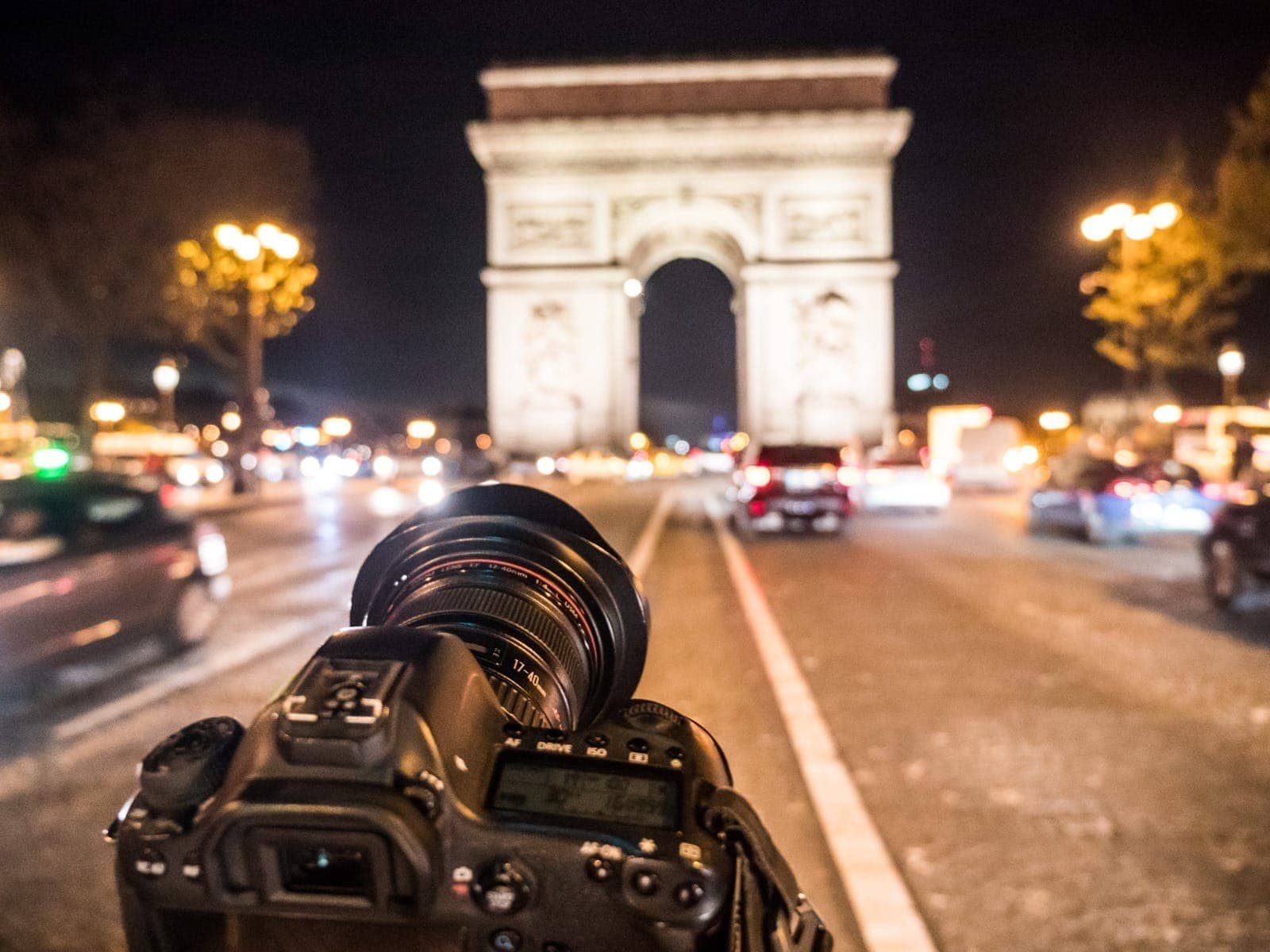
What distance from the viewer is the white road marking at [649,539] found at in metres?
13.8

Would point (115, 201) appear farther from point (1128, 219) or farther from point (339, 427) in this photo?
point (339, 427)

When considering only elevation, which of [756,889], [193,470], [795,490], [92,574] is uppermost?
Result: [756,889]

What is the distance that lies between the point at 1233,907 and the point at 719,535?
15.2 m

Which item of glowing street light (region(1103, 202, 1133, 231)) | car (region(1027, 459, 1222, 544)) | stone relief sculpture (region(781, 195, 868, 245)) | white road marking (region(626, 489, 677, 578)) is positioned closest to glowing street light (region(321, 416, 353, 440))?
stone relief sculpture (region(781, 195, 868, 245))

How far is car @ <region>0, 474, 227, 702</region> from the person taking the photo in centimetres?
673

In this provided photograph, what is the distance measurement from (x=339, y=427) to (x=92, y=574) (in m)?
63.5

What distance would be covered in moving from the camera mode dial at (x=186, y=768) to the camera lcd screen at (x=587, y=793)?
0.92ft

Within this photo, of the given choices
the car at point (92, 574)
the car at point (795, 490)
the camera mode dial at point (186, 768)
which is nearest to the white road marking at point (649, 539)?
the car at point (795, 490)

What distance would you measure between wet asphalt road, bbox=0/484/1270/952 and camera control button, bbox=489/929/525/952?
2.56 meters

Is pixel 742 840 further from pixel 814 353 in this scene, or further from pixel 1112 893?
pixel 814 353

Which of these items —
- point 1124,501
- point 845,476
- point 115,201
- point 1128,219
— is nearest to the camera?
point 1124,501

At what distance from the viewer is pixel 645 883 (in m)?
1.14

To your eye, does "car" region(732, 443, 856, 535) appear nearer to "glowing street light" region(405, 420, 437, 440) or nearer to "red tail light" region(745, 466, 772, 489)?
"red tail light" region(745, 466, 772, 489)

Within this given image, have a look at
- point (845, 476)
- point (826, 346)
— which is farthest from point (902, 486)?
point (826, 346)
